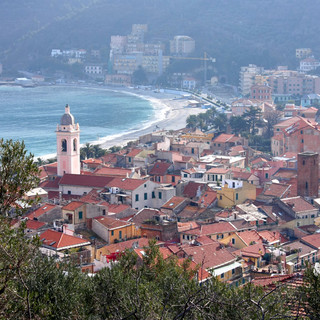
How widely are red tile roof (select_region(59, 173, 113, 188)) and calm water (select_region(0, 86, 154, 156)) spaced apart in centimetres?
1744

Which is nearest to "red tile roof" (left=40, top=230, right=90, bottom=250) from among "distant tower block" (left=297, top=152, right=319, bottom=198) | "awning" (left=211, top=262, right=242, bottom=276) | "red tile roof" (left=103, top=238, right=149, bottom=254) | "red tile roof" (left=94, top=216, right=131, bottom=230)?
"red tile roof" (left=103, top=238, right=149, bottom=254)

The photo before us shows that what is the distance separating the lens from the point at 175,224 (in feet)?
67.2

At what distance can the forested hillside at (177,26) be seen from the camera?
329 ft

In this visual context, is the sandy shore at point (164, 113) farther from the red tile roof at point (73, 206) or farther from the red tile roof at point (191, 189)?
the red tile roof at point (73, 206)

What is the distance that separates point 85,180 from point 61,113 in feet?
162

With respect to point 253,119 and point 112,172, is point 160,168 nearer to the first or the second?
point 112,172

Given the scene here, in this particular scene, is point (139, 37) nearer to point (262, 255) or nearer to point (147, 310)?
point (262, 255)

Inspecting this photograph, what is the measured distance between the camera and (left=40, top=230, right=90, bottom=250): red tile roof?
17609mm

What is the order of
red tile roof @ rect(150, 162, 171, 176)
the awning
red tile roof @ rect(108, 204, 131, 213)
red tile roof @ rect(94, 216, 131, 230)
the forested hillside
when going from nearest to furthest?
the awning < red tile roof @ rect(94, 216, 131, 230) < red tile roof @ rect(108, 204, 131, 213) < red tile roof @ rect(150, 162, 171, 176) < the forested hillside

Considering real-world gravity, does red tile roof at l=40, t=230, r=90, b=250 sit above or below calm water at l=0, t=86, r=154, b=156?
above

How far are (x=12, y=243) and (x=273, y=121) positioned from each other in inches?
1411

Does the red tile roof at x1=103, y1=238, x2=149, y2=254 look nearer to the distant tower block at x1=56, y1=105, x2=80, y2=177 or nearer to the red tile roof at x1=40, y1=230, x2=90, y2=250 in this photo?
the red tile roof at x1=40, y1=230, x2=90, y2=250

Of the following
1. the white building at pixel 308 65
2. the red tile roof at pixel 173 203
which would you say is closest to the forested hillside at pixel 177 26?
the white building at pixel 308 65

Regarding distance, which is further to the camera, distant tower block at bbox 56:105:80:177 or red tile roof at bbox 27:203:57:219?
distant tower block at bbox 56:105:80:177
